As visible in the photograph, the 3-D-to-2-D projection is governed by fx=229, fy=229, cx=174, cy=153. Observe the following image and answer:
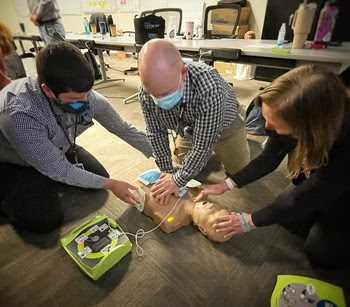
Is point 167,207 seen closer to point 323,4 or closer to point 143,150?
point 143,150

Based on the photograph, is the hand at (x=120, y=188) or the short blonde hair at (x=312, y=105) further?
the hand at (x=120, y=188)

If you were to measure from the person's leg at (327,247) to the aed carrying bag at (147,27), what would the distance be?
210cm

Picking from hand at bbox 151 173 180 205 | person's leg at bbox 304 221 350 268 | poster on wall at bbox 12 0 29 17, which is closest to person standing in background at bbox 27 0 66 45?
hand at bbox 151 173 180 205

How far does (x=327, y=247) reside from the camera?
0.86 m

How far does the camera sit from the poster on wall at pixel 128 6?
449cm

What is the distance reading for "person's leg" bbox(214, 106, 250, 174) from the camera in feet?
4.27

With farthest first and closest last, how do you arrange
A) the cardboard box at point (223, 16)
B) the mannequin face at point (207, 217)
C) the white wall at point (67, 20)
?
the white wall at point (67, 20) < the cardboard box at point (223, 16) < the mannequin face at point (207, 217)

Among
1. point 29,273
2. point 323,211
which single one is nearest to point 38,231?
point 29,273

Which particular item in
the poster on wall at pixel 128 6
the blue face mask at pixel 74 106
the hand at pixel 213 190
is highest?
the poster on wall at pixel 128 6

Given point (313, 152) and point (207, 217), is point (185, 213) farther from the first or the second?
point (313, 152)

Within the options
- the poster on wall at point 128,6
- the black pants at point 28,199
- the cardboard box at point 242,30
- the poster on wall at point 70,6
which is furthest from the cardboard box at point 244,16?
the poster on wall at point 70,6

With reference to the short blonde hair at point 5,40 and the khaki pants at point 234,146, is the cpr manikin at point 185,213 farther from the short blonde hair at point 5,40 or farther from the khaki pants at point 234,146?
the short blonde hair at point 5,40

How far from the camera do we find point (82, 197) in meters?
1.29

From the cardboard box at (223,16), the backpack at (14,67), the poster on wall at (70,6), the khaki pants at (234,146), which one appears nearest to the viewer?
the khaki pants at (234,146)
